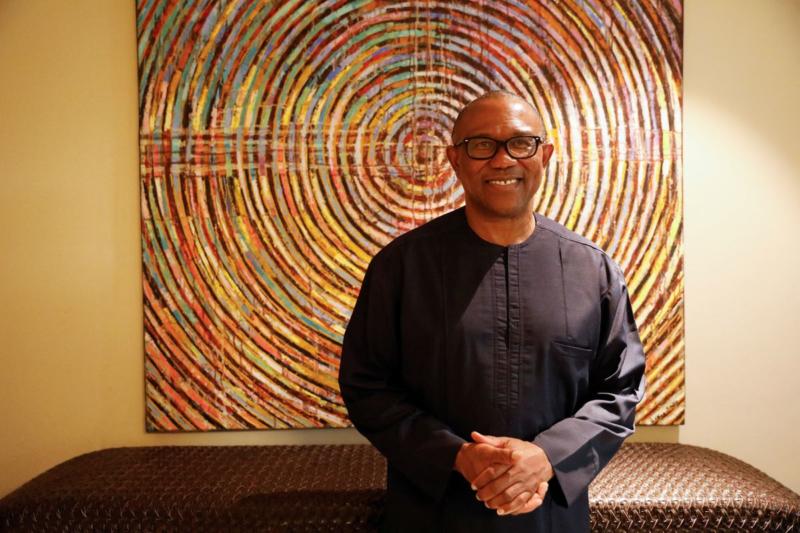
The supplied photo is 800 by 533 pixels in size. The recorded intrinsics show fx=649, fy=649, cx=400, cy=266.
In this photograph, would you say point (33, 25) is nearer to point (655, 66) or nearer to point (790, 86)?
point (655, 66)

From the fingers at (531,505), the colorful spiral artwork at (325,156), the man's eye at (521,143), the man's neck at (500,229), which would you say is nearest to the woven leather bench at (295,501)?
the colorful spiral artwork at (325,156)

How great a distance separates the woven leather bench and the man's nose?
40.3 inches

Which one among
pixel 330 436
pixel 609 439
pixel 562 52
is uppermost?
pixel 562 52

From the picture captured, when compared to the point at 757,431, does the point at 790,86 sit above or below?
above

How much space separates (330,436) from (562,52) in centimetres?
158

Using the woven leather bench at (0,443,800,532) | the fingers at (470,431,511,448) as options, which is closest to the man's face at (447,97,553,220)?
the fingers at (470,431,511,448)

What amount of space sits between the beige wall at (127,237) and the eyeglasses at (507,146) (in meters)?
1.13

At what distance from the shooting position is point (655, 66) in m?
2.26

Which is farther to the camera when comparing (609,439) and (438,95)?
(438,95)

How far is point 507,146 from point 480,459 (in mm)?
675

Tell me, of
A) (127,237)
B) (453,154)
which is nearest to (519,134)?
(453,154)

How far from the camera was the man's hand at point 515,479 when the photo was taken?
132 cm

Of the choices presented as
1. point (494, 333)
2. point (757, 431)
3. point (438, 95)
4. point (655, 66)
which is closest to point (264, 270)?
point (438, 95)

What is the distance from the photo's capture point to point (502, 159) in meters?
1.43
